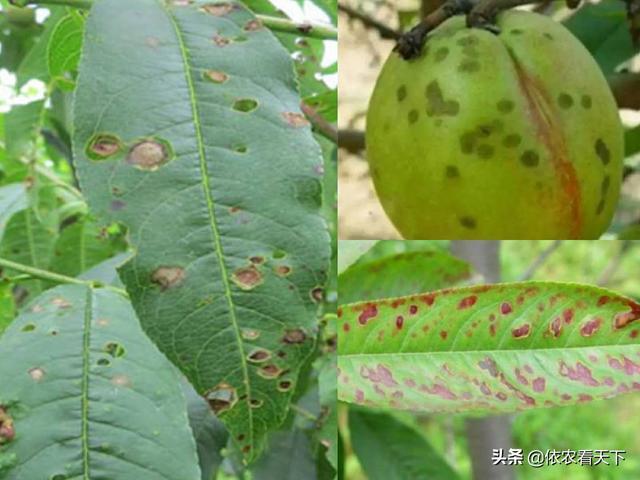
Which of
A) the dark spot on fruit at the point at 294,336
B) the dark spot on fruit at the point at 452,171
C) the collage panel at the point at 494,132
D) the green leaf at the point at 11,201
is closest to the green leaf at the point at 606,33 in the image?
the collage panel at the point at 494,132

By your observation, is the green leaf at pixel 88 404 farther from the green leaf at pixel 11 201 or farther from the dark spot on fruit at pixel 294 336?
the green leaf at pixel 11 201

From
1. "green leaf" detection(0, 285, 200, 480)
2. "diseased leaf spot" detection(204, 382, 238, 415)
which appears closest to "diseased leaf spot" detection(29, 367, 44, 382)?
"green leaf" detection(0, 285, 200, 480)

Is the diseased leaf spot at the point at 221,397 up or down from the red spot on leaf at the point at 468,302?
down

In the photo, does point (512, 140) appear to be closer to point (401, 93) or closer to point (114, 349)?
point (401, 93)

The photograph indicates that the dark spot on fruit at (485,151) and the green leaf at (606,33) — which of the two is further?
the green leaf at (606,33)

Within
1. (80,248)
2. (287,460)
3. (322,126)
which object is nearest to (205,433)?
(287,460)

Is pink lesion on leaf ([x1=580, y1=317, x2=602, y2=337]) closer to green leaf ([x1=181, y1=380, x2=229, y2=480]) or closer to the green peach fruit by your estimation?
the green peach fruit

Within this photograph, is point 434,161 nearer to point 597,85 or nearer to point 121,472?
point 597,85

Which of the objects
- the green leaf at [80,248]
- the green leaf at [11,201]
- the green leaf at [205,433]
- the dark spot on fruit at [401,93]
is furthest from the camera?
the green leaf at [80,248]
